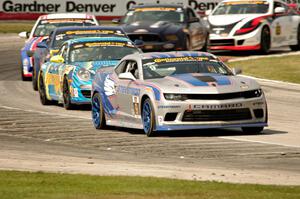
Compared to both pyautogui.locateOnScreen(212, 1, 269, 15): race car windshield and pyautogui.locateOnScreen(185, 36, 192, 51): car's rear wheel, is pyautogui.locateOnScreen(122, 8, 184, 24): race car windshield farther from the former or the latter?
pyautogui.locateOnScreen(212, 1, 269, 15): race car windshield

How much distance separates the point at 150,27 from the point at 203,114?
1503 centimetres

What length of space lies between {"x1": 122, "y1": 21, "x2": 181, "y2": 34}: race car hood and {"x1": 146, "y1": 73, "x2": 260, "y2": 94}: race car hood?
1402cm

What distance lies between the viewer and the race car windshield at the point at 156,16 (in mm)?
31391

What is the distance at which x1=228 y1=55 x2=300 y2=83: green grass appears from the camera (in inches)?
1030

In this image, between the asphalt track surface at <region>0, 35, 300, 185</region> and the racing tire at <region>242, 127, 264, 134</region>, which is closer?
the asphalt track surface at <region>0, 35, 300, 185</region>

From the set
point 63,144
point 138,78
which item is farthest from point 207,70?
point 63,144

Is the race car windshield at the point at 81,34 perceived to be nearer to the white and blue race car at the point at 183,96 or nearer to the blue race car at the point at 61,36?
the blue race car at the point at 61,36

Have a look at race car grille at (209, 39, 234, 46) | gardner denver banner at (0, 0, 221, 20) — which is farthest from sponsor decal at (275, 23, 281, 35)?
gardner denver banner at (0, 0, 221, 20)

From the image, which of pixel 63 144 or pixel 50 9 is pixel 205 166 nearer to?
pixel 63 144

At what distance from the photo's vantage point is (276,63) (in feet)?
95.5

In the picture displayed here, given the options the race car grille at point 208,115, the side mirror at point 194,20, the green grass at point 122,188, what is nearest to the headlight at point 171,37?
the side mirror at point 194,20

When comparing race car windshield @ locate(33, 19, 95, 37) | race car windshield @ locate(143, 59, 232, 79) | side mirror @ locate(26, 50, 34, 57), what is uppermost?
race car windshield @ locate(143, 59, 232, 79)

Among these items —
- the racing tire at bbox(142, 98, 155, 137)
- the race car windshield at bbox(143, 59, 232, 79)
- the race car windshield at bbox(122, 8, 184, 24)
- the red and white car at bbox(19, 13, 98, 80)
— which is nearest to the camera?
the racing tire at bbox(142, 98, 155, 137)

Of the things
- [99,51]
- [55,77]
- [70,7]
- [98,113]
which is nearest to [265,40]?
[99,51]
